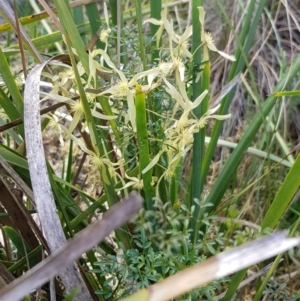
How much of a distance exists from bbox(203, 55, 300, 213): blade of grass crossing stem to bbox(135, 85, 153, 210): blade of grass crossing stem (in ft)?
0.63

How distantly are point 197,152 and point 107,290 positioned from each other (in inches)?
7.9

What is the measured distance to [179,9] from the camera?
60.6 inches

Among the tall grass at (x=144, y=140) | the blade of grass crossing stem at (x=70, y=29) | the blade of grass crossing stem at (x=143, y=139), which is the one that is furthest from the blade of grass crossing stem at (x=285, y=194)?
the blade of grass crossing stem at (x=70, y=29)

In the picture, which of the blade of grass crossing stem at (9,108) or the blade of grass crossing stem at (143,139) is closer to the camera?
the blade of grass crossing stem at (143,139)

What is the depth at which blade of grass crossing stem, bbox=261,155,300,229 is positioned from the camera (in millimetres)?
526

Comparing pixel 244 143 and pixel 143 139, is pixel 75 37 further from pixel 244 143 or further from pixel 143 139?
pixel 244 143

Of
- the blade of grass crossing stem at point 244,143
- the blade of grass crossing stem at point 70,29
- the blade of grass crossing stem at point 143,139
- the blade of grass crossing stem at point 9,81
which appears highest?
the blade of grass crossing stem at point 70,29

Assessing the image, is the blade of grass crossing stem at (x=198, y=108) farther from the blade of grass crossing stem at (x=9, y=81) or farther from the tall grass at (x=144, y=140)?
the blade of grass crossing stem at (x=9, y=81)

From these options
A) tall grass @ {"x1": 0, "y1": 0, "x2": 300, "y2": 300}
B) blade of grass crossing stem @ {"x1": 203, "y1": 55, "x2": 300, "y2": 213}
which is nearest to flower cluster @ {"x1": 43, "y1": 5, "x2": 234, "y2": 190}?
tall grass @ {"x1": 0, "y1": 0, "x2": 300, "y2": 300}

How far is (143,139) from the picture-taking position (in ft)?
1.69

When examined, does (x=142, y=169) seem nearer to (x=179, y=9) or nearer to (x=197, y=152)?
(x=197, y=152)

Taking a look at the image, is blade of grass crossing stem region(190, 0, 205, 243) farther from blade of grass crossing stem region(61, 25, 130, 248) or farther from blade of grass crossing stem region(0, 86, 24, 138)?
blade of grass crossing stem region(0, 86, 24, 138)

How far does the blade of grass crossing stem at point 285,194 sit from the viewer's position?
0.53 m

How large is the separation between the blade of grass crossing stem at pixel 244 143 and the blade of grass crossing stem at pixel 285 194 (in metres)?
0.18
